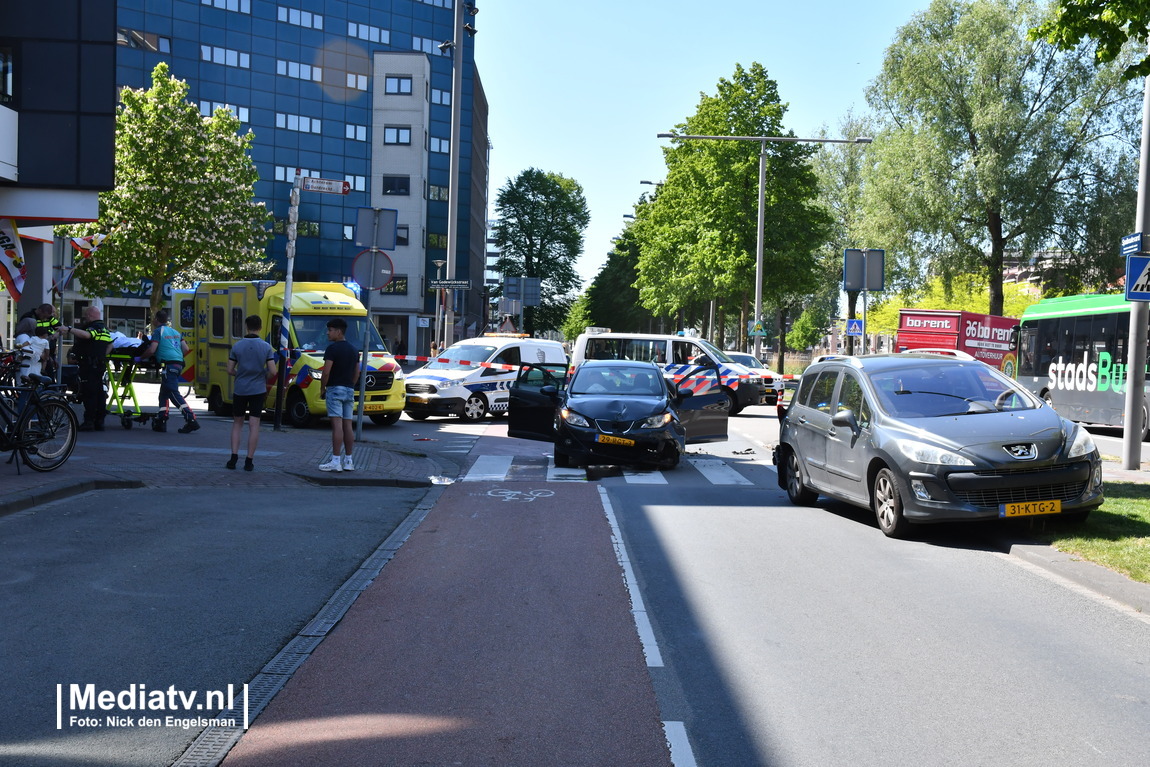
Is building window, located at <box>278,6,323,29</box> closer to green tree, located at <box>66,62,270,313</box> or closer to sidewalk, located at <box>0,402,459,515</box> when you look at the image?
green tree, located at <box>66,62,270,313</box>

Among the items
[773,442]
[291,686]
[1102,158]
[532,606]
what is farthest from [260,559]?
[1102,158]

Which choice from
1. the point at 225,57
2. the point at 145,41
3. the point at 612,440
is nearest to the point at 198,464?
the point at 612,440

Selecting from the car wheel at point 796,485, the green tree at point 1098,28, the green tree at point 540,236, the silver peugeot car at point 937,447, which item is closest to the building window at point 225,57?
the green tree at point 540,236

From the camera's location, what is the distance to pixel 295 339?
2136 cm

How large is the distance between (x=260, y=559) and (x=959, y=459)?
5581mm

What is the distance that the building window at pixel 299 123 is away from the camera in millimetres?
69625

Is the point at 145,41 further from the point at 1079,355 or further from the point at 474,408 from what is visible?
the point at 1079,355

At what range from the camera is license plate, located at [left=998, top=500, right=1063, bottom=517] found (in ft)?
31.2

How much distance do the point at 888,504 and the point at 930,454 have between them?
0.72 m

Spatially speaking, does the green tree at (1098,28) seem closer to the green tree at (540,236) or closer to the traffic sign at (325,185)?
the traffic sign at (325,185)

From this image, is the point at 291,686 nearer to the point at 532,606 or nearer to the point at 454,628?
the point at 454,628

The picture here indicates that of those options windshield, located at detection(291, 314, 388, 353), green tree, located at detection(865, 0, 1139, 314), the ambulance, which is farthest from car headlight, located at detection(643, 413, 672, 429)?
green tree, located at detection(865, 0, 1139, 314)

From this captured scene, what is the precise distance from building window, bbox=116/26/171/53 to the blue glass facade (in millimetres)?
73

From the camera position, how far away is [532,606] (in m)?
7.16
